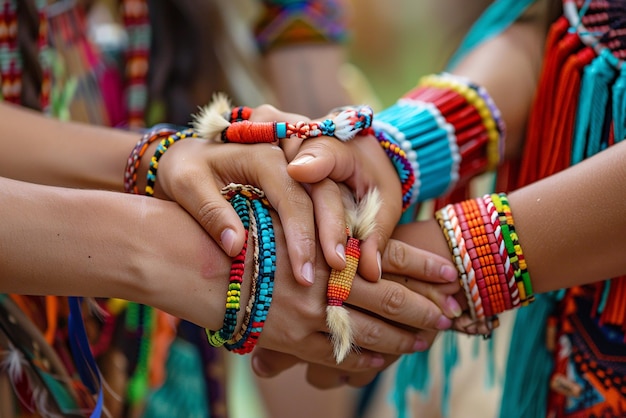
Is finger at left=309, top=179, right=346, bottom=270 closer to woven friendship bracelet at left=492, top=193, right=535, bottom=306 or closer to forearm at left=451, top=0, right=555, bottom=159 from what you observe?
woven friendship bracelet at left=492, top=193, right=535, bottom=306

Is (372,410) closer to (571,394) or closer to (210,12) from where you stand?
(571,394)

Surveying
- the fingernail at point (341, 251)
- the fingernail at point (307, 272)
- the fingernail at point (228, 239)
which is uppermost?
the fingernail at point (228, 239)

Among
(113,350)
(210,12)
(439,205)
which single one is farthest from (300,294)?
(210,12)

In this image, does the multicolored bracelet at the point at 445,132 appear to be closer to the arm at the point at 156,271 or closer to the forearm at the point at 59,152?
the arm at the point at 156,271

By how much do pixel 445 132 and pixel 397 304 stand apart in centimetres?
26

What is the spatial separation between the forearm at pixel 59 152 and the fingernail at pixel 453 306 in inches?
18.0

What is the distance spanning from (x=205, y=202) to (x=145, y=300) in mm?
128

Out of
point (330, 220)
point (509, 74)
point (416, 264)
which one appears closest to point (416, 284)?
point (416, 264)

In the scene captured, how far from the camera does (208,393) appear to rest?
4.47 feet

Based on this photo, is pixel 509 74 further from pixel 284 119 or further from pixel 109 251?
pixel 109 251

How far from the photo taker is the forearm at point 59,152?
0.99 m

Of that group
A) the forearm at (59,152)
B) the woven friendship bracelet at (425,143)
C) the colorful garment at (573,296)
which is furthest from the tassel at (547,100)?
the forearm at (59,152)

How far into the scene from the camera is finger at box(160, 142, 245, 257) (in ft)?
2.72

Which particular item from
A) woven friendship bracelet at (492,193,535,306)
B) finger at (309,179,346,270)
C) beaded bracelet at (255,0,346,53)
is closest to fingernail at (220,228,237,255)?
finger at (309,179,346,270)
